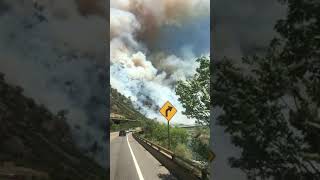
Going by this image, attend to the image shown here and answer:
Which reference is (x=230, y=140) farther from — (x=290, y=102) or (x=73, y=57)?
(x=73, y=57)

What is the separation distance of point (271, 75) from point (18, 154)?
4839mm

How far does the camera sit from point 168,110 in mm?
9820

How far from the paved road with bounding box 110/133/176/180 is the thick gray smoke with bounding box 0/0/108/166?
0.73m

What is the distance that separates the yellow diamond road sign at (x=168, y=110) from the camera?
32.0ft

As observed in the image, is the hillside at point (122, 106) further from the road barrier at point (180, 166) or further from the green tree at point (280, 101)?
the green tree at point (280, 101)

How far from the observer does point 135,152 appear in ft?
39.0

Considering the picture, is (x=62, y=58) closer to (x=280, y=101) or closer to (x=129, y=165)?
(x=129, y=165)

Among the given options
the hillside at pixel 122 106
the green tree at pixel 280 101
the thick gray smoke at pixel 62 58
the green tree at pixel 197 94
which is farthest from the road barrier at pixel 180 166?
the thick gray smoke at pixel 62 58

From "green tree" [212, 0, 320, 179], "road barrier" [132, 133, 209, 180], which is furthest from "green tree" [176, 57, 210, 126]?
"green tree" [212, 0, 320, 179]

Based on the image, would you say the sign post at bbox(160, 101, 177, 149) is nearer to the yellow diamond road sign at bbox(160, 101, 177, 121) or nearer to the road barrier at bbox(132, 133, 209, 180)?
the yellow diamond road sign at bbox(160, 101, 177, 121)

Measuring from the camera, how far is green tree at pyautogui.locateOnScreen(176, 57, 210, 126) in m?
10.9

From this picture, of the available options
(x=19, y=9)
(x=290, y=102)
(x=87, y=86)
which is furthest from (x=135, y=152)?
(x=290, y=102)

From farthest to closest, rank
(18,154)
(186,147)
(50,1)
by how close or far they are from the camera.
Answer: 1. (186,147)
2. (50,1)
3. (18,154)

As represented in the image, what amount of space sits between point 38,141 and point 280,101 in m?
4.61
